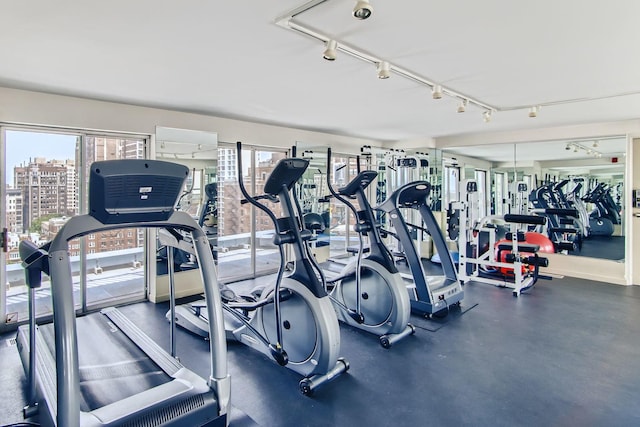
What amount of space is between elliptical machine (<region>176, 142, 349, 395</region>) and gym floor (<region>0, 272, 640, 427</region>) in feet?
0.43

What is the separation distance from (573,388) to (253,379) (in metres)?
2.32

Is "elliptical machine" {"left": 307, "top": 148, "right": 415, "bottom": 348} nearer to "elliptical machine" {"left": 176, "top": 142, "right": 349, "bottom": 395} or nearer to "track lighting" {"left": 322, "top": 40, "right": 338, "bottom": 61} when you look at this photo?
"elliptical machine" {"left": 176, "top": 142, "right": 349, "bottom": 395}

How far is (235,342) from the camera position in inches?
135

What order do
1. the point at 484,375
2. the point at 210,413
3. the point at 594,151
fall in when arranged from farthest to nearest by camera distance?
the point at 594,151 < the point at 484,375 < the point at 210,413

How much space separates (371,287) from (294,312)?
107cm

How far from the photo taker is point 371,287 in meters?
3.71

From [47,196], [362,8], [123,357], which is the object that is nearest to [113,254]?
[47,196]

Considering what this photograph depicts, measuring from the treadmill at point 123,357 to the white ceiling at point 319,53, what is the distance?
102 centimetres

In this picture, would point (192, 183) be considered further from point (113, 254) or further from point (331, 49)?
point (331, 49)

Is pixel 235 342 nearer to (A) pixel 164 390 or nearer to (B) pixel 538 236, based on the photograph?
(A) pixel 164 390

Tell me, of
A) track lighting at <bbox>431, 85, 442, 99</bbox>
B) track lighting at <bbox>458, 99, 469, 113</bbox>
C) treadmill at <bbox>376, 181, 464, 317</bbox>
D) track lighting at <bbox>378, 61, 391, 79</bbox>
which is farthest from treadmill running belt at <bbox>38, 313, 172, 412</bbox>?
track lighting at <bbox>458, 99, 469, 113</bbox>

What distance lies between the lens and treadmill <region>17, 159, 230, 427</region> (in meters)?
1.53

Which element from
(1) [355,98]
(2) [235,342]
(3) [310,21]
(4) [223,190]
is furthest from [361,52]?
(4) [223,190]

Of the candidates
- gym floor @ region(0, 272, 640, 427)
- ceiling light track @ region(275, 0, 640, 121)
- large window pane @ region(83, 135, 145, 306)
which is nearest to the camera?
ceiling light track @ region(275, 0, 640, 121)
